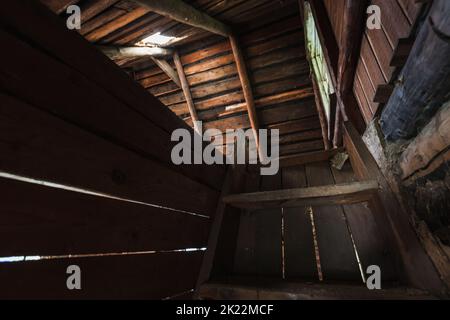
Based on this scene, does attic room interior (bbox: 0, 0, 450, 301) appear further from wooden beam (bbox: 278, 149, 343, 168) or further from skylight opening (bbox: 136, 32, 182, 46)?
skylight opening (bbox: 136, 32, 182, 46)

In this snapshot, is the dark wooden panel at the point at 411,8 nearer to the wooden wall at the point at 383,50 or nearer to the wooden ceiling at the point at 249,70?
the wooden wall at the point at 383,50

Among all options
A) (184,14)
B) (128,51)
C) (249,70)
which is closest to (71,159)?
(184,14)

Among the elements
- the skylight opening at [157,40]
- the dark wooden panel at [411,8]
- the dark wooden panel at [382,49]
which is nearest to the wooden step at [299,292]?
the dark wooden panel at [382,49]

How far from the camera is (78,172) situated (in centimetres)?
92

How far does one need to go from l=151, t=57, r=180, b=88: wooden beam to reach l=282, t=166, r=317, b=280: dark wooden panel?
205 inches

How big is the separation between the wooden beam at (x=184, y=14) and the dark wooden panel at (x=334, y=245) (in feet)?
10.6

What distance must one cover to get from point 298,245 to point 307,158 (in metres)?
1.01

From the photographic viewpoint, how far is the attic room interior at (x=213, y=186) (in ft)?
2.57

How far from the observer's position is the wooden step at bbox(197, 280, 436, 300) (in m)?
1.08

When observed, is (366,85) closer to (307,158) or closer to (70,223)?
(307,158)

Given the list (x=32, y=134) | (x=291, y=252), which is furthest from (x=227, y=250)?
(x=32, y=134)
